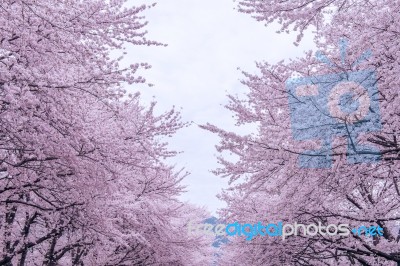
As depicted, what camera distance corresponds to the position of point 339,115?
5066 mm

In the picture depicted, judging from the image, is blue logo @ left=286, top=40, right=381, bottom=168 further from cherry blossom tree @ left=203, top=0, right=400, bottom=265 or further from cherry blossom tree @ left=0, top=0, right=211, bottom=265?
cherry blossom tree @ left=0, top=0, right=211, bottom=265

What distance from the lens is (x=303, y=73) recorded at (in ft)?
22.1

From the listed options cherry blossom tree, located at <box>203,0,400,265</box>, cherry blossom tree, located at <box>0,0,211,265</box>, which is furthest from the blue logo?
cherry blossom tree, located at <box>0,0,211,265</box>

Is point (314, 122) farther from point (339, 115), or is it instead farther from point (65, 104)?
point (65, 104)

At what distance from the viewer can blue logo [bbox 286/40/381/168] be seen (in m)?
4.93

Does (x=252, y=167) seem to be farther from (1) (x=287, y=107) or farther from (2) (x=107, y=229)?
(2) (x=107, y=229)

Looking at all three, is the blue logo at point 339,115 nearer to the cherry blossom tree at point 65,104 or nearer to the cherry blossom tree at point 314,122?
the cherry blossom tree at point 314,122

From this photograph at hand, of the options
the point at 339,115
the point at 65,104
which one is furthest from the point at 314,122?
the point at 65,104

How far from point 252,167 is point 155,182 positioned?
4.80 meters

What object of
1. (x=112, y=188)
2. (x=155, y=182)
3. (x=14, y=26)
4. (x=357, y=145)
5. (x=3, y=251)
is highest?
(x=155, y=182)

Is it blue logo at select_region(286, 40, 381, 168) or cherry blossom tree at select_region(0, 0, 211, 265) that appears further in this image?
blue logo at select_region(286, 40, 381, 168)

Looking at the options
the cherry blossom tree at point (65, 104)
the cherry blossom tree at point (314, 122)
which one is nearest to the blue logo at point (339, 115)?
the cherry blossom tree at point (314, 122)

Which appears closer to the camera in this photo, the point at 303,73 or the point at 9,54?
the point at 9,54

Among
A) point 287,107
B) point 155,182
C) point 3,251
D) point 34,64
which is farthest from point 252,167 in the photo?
point 3,251
